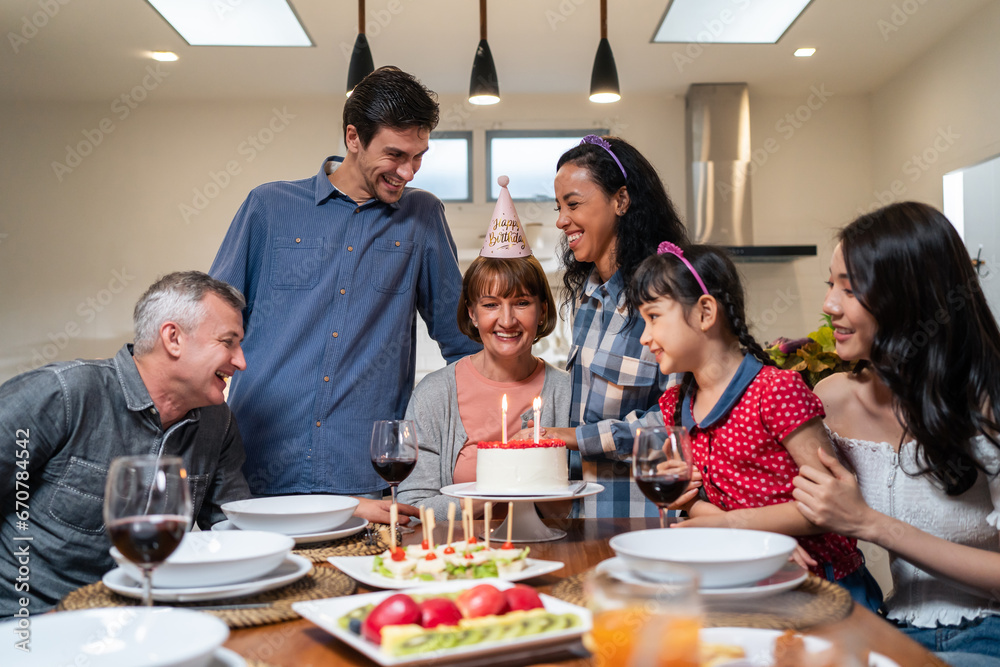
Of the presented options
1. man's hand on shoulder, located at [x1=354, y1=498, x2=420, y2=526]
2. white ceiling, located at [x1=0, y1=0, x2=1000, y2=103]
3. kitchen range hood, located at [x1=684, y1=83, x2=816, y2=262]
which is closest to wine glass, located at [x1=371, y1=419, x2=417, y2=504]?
man's hand on shoulder, located at [x1=354, y1=498, x2=420, y2=526]

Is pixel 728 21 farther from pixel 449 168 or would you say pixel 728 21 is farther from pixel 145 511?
pixel 145 511

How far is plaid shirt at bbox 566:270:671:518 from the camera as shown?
1857 millimetres

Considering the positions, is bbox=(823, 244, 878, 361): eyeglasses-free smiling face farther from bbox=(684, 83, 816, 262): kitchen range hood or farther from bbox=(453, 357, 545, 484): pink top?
bbox=(684, 83, 816, 262): kitchen range hood

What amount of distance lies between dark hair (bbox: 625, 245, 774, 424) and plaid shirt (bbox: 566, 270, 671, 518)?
21 centimetres

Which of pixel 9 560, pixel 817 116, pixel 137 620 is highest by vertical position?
pixel 817 116

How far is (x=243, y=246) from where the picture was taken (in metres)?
2.11

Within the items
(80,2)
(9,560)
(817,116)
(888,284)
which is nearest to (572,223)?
(888,284)

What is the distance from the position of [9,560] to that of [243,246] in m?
0.95

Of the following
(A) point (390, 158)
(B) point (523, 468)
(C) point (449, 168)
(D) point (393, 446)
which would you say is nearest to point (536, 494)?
(B) point (523, 468)

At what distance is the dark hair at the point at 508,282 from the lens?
2.04 meters

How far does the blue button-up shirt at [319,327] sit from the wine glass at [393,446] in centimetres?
69

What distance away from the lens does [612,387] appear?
1872mm

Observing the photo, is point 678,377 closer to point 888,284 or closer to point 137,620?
point 888,284

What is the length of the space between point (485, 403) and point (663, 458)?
949 mm
